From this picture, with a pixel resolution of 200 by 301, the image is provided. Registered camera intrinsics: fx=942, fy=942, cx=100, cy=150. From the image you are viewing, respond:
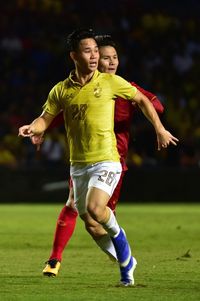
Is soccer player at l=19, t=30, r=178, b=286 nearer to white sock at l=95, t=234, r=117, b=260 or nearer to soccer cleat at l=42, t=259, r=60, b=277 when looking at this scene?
white sock at l=95, t=234, r=117, b=260

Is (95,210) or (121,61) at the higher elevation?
(95,210)

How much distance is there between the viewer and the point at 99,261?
30.7 ft

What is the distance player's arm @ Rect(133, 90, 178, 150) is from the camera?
7.06 metres

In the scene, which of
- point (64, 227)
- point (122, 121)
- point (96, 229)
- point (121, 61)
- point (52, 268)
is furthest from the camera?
point (121, 61)

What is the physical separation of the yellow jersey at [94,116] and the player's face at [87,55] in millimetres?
109

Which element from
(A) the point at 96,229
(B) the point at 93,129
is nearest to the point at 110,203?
(A) the point at 96,229

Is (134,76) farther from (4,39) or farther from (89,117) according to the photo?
(89,117)

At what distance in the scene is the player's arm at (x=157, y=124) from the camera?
7062 millimetres

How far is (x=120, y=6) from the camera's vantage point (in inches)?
973

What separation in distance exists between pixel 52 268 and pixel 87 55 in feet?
6.17

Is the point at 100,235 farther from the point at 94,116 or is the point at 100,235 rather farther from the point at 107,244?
the point at 94,116

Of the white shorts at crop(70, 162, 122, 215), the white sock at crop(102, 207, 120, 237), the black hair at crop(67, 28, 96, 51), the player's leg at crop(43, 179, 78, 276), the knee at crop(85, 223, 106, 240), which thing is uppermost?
the black hair at crop(67, 28, 96, 51)

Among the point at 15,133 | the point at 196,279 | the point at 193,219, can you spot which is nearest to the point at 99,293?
the point at 196,279

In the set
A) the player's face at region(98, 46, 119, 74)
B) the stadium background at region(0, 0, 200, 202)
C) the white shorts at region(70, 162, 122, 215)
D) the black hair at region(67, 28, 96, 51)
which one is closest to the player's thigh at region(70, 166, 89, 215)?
the white shorts at region(70, 162, 122, 215)
